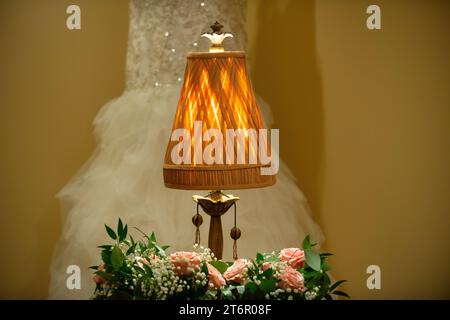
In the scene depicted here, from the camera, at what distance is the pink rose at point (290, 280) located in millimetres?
1503

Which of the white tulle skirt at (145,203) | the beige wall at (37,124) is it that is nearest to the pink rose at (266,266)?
the white tulle skirt at (145,203)

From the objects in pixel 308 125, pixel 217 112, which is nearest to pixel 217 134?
pixel 217 112

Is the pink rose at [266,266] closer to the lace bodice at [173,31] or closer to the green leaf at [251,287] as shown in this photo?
the green leaf at [251,287]

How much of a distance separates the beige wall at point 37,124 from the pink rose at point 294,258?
5.23ft

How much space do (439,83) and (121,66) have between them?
1303mm

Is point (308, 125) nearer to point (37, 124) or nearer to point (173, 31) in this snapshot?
point (173, 31)

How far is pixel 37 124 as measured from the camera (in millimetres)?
3055

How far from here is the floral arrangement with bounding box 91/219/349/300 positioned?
4.90 ft

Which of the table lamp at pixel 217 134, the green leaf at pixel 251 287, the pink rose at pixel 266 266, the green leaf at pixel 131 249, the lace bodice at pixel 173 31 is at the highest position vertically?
the lace bodice at pixel 173 31

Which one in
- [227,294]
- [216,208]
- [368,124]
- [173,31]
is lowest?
[227,294]

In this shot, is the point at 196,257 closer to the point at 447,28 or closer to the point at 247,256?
the point at 247,256

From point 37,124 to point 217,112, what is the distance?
5.17ft

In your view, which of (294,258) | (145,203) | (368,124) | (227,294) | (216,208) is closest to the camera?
(227,294)

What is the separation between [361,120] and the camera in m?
3.02
